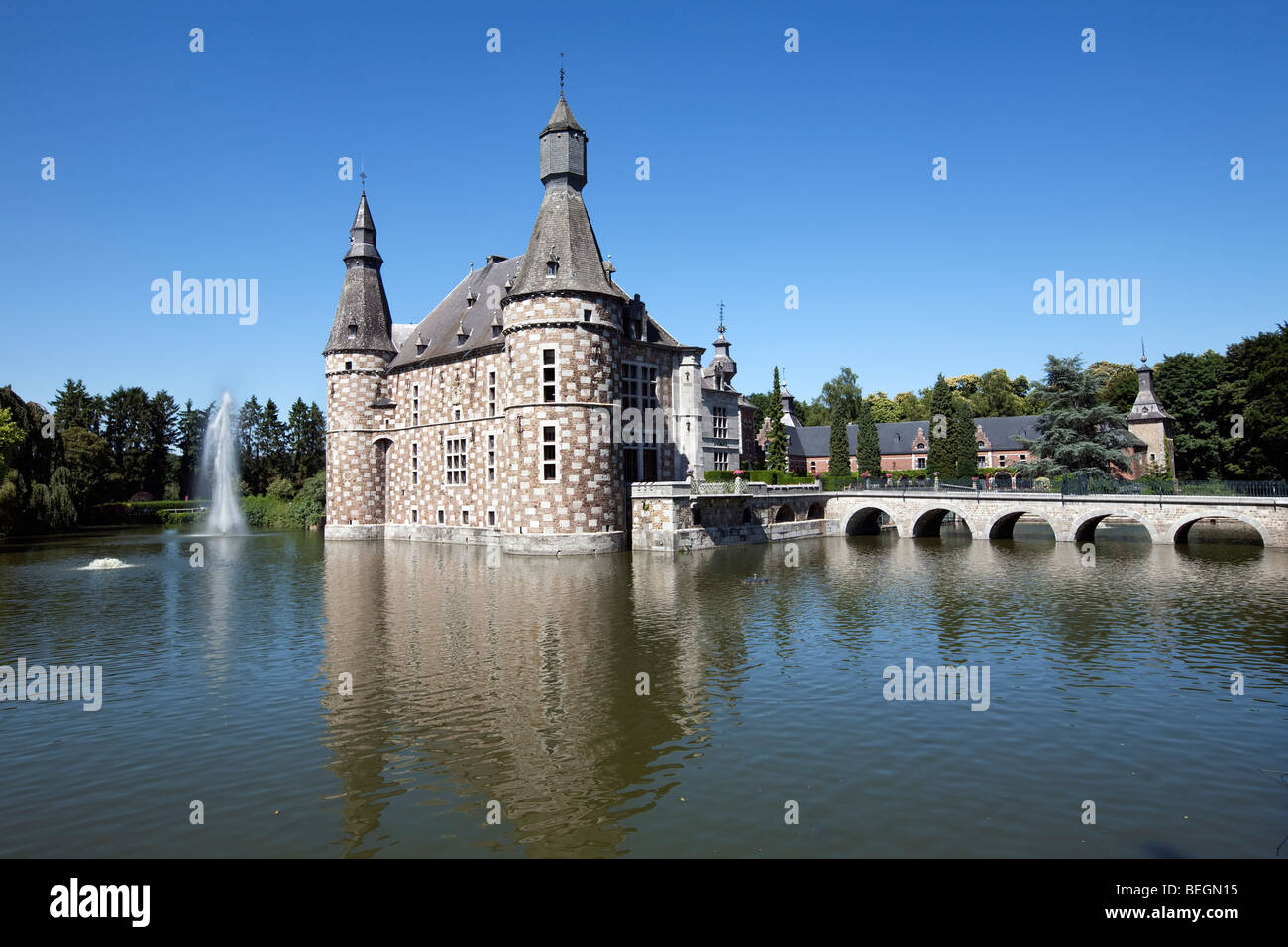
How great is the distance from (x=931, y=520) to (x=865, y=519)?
4.95 m

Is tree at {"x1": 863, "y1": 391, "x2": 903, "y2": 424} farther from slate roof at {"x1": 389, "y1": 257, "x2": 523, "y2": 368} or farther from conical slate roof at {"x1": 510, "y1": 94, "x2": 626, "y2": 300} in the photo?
conical slate roof at {"x1": 510, "y1": 94, "x2": 626, "y2": 300}

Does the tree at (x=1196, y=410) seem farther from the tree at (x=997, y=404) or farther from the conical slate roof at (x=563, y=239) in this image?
the conical slate roof at (x=563, y=239)

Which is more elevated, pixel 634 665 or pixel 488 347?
pixel 488 347

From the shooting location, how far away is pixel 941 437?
69000 mm

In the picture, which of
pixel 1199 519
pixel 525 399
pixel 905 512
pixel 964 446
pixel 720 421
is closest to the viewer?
pixel 525 399

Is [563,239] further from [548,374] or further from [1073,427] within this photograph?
[1073,427]

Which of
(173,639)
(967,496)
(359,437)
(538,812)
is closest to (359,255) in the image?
(359,437)

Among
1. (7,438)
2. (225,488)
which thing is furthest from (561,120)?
(225,488)

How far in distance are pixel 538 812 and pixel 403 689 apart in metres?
6.76

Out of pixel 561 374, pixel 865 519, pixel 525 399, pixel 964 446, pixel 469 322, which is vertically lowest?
pixel 865 519

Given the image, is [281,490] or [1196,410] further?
[281,490]

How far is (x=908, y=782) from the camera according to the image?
36.6 ft

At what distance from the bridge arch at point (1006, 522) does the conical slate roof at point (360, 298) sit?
43639 millimetres
